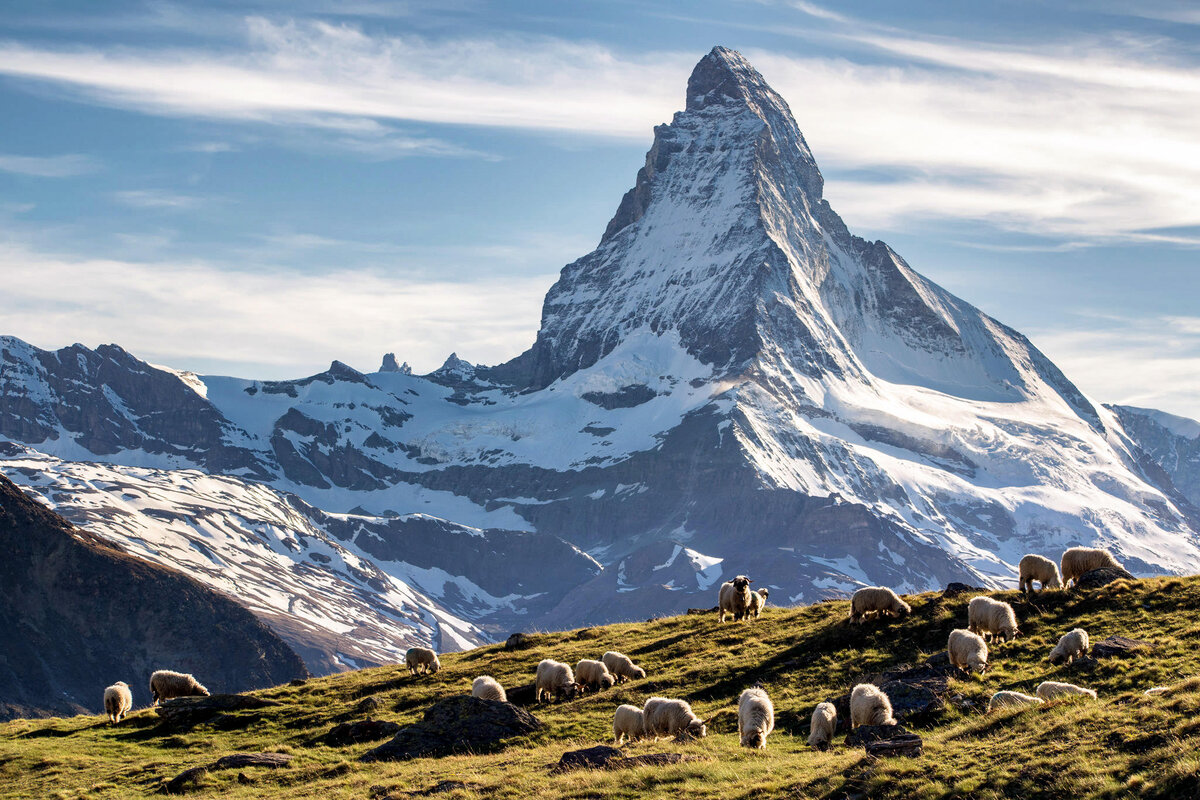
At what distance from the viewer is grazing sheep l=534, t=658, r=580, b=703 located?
138ft

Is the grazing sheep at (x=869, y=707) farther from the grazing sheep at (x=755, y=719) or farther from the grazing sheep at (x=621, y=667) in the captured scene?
the grazing sheep at (x=621, y=667)

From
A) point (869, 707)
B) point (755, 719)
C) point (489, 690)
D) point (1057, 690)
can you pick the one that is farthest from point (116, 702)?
point (1057, 690)

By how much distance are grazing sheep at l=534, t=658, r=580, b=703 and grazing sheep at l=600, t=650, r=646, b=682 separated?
1.53m

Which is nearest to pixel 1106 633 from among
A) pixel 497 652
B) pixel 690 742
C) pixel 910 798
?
pixel 690 742

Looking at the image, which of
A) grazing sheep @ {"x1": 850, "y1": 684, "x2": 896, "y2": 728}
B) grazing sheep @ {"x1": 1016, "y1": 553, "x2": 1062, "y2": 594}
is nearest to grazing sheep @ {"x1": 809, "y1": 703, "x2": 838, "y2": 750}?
grazing sheep @ {"x1": 850, "y1": 684, "x2": 896, "y2": 728}

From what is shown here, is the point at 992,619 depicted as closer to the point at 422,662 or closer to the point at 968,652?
the point at 968,652

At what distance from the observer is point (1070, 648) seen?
35656 mm

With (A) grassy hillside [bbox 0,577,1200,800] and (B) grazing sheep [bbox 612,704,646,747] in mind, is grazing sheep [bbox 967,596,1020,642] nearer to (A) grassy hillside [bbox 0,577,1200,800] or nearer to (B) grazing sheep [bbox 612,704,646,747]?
(A) grassy hillside [bbox 0,577,1200,800]

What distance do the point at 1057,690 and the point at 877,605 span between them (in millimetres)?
12298

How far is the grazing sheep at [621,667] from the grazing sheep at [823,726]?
11.9m

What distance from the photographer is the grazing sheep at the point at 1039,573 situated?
1756 inches

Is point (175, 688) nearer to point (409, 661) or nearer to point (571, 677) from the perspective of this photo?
point (409, 661)

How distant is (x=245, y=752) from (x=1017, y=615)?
25.9 metres

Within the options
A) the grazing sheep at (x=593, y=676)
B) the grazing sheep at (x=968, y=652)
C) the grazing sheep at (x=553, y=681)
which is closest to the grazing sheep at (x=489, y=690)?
the grazing sheep at (x=553, y=681)
